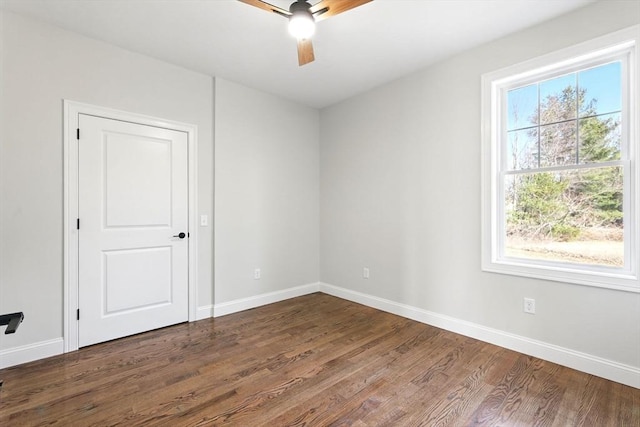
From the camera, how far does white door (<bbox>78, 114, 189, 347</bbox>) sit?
262cm

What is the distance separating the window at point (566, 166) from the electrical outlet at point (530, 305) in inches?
8.6

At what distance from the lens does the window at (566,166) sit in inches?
83.7

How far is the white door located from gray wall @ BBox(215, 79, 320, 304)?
458mm

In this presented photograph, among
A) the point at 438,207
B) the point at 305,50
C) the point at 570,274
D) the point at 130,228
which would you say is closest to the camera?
the point at 305,50

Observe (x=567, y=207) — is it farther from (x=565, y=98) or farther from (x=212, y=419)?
(x=212, y=419)

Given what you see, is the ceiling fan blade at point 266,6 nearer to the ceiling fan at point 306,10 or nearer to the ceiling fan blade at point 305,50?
the ceiling fan at point 306,10

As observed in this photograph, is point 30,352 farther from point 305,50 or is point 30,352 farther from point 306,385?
point 305,50

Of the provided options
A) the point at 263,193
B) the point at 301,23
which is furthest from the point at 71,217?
the point at 301,23

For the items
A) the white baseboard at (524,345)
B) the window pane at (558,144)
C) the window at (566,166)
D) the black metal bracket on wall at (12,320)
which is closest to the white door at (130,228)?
the black metal bracket on wall at (12,320)

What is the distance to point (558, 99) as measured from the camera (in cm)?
246

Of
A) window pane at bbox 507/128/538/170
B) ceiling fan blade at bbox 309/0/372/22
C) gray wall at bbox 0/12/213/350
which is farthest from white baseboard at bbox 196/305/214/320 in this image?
window pane at bbox 507/128/538/170

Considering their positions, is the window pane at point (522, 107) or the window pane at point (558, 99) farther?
the window pane at point (522, 107)

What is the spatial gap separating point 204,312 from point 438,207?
9.18ft

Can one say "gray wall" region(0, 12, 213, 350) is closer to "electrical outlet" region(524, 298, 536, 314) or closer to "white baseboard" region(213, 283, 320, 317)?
"white baseboard" region(213, 283, 320, 317)
